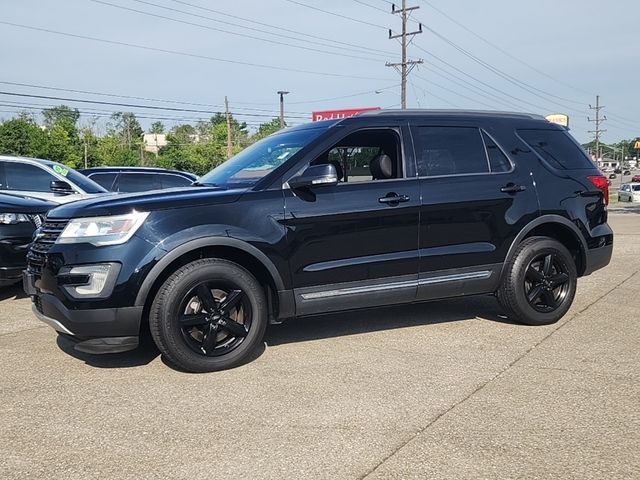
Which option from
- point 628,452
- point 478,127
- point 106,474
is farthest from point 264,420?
point 478,127

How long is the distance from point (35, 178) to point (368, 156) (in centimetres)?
602

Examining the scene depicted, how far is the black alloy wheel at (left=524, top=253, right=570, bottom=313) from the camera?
5277 millimetres

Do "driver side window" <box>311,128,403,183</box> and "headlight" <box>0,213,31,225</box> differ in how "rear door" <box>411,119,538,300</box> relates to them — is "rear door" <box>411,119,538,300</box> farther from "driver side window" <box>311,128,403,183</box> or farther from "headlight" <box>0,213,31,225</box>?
"headlight" <box>0,213,31,225</box>

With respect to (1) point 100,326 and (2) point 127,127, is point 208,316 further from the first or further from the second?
(2) point 127,127

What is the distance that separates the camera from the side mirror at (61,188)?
8.17 metres

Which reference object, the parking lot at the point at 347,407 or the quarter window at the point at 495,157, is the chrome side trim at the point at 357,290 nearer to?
the parking lot at the point at 347,407

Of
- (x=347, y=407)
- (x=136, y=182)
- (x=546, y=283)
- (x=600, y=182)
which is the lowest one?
(x=347, y=407)

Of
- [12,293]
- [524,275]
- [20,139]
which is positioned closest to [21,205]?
[12,293]

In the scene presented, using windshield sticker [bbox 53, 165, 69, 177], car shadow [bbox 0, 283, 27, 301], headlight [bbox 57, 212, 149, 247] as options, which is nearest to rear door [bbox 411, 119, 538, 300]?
headlight [bbox 57, 212, 149, 247]

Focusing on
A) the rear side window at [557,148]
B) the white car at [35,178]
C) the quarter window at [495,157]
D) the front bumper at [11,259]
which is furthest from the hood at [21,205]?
the rear side window at [557,148]

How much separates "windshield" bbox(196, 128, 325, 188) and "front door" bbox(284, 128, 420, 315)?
0.83 ft

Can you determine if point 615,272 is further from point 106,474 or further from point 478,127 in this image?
point 106,474

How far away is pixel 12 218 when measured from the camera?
6.47m

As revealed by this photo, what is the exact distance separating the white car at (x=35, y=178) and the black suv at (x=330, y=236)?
4303 millimetres
